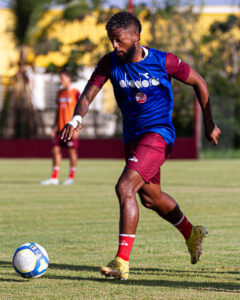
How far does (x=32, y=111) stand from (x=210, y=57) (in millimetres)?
8574

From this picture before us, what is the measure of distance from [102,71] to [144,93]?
0.43 m

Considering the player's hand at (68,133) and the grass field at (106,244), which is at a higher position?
A: the player's hand at (68,133)

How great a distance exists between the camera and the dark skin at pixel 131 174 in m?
5.34

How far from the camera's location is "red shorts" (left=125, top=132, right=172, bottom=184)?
5.50 metres

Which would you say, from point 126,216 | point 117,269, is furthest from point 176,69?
point 117,269

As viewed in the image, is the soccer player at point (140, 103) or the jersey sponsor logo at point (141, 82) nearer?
the soccer player at point (140, 103)

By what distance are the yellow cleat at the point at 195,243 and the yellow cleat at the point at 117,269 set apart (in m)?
0.85

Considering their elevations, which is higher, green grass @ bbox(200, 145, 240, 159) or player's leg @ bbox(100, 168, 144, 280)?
player's leg @ bbox(100, 168, 144, 280)

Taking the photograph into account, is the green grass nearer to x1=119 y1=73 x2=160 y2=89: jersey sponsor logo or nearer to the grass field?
the grass field

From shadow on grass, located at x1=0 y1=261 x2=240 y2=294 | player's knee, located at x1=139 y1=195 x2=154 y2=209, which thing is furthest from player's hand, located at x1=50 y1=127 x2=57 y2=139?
player's knee, located at x1=139 y1=195 x2=154 y2=209

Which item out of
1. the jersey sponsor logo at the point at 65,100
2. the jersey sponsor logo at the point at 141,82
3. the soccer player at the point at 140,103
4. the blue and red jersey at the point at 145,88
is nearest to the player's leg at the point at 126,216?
the soccer player at the point at 140,103

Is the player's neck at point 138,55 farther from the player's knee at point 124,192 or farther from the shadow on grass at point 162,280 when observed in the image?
the shadow on grass at point 162,280

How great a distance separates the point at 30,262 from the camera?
16.8 feet

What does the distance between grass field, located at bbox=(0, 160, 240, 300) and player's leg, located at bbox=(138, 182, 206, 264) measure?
0.16 m
